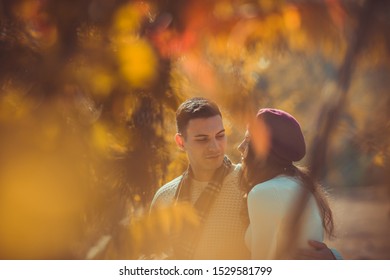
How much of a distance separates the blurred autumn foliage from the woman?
0.21 meters

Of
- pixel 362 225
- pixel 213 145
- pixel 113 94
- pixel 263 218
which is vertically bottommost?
pixel 362 225

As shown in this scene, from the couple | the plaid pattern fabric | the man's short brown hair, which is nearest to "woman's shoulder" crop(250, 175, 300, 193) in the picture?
the couple

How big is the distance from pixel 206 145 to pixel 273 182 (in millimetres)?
248

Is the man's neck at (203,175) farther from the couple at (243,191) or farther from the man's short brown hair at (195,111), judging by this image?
the man's short brown hair at (195,111)

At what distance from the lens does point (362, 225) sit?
421 cm

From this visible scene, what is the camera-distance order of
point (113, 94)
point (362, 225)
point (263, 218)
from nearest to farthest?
point (263, 218) < point (113, 94) < point (362, 225)

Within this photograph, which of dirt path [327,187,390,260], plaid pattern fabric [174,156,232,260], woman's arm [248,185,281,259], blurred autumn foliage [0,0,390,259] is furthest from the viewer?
dirt path [327,187,390,260]

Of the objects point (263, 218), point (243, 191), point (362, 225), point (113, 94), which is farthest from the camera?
point (362, 225)

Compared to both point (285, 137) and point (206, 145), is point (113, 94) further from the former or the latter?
point (285, 137)

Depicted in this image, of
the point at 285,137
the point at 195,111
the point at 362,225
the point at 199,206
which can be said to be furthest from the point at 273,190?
the point at 362,225

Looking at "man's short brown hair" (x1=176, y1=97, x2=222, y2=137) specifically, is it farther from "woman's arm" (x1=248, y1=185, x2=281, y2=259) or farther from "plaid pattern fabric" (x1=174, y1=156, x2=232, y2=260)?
"woman's arm" (x1=248, y1=185, x2=281, y2=259)

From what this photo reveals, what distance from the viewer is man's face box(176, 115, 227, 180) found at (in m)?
1.39
